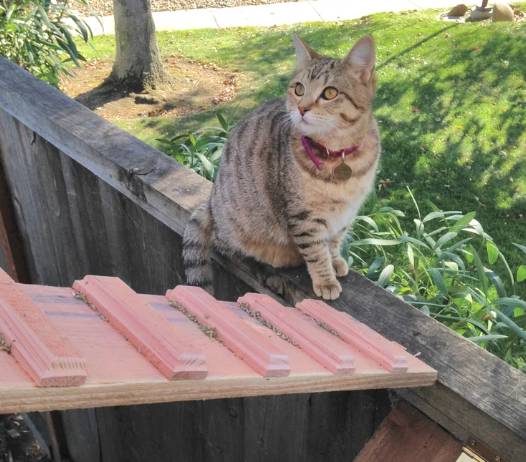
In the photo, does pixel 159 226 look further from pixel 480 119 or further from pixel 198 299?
pixel 480 119

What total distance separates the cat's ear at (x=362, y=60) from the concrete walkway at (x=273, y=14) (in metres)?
7.17

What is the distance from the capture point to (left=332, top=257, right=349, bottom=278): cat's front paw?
1.91 m

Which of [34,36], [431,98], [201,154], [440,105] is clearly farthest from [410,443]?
[431,98]

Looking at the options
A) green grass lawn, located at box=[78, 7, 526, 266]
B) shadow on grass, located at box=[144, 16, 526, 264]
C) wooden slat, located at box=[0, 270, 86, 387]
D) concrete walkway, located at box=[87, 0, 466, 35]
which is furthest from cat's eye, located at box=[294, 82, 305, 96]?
concrete walkway, located at box=[87, 0, 466, 35]

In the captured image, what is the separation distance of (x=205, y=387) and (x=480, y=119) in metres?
5.49

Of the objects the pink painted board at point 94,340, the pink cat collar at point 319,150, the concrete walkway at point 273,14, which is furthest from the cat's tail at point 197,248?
the concrete walkway at point 273,14

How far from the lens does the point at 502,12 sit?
7.90 meters

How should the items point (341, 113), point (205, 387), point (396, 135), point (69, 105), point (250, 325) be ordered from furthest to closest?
point (396, 135) → point (69, 105) → point (341, 113) → point (250, 325) → point (205, 387)

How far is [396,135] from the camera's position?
18.4ft

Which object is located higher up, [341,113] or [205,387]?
[341,113]

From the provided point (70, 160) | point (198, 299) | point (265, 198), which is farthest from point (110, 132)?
point (198, 299)

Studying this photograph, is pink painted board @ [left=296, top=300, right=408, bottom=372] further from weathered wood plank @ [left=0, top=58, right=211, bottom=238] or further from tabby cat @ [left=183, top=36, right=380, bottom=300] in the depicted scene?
weathered wood plank @ [left=0, top=58, right=211, bottom=238]

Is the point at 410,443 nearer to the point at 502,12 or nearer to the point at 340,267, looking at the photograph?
the point at 340,267

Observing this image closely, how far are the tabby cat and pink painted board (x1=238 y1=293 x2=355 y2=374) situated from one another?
394 millimetres
